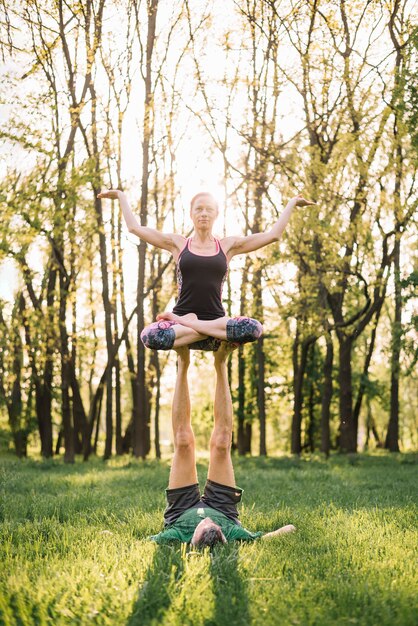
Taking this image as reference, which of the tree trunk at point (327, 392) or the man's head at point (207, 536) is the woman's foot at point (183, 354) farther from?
the tree trunk at point (327, 392)

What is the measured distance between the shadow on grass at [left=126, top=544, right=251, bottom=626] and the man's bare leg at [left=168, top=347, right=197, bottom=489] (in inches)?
50.7

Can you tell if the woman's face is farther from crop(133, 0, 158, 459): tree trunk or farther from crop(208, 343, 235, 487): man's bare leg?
crop(133, 0, 158, 459): tree trunk

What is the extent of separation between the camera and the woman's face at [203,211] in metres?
6.07

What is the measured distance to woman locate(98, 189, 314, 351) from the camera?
5516 mm

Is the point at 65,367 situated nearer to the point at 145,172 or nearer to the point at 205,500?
the point at 145,172

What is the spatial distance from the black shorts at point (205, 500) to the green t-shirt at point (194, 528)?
0.11 metres

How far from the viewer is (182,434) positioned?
588cm

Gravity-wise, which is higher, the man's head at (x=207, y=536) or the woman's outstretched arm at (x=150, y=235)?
the woman's outstretched arm at (x=150, y=235)

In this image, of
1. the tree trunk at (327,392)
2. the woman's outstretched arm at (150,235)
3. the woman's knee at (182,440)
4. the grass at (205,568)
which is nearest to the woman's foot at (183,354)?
the woman's knee at (182,440)

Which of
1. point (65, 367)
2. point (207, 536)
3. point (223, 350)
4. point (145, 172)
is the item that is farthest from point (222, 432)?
point (145, 172)

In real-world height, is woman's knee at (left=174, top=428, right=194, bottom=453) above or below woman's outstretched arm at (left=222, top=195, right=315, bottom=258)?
below

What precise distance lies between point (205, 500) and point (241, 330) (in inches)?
59.3

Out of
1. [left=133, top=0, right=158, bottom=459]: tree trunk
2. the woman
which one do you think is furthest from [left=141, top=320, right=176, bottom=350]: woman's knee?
[left=133, top=0, right=158, bottom=459]: tree trunk

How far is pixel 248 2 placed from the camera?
54.4 feet
